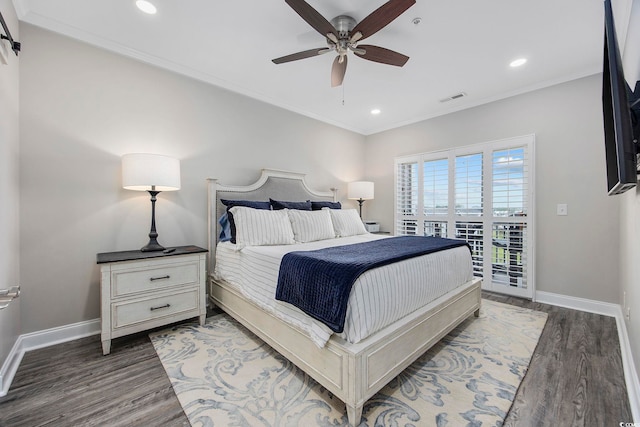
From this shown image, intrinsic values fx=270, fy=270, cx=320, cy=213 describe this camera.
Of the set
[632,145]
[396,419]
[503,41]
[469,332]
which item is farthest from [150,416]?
[503,41]

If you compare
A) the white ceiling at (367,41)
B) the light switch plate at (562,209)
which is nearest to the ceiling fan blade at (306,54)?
the white ceiling at (367,41)

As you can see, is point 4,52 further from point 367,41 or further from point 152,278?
point 367,41

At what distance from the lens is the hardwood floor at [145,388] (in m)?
1.50

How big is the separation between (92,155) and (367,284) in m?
2.67

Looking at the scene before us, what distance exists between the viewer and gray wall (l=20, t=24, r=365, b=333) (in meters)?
2.21

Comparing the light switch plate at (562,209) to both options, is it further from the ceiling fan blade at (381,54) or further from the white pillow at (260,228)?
the white pillow at (260,228)

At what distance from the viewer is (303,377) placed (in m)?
1.86

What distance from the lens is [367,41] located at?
249cm

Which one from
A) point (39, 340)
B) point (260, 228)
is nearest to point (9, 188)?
point (39, 340)

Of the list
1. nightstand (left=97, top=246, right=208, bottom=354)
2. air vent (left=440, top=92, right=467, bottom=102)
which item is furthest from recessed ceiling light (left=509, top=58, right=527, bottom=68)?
nightstand (left=97, top=246, right=208, bottom=354)

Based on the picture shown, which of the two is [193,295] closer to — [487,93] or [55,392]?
[55,392]

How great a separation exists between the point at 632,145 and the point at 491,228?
2.69 m

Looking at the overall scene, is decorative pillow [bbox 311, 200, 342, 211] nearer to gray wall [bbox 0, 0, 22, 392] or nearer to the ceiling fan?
the ceiling fan

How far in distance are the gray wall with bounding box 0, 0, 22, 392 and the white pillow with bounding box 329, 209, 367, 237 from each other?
2795 millimetres
